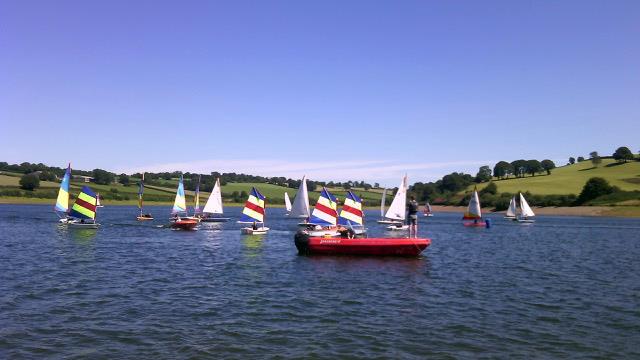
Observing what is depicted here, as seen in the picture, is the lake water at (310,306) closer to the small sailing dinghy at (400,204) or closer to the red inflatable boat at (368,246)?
the red inflatable boat at (368,246)

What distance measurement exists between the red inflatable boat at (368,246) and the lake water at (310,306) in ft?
3.04

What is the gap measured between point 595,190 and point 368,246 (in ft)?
521

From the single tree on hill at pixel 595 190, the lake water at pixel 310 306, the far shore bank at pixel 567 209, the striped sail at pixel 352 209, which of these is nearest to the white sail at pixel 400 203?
the striped sail at pixel 352 209

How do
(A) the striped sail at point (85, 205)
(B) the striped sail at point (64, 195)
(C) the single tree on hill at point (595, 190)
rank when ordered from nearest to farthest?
(A) the striped sail at point (85, 205)
(B) the striped sail at point (64, 195)
(C) the single tree on hill at point (595, 190)

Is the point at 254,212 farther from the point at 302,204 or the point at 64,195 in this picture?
the point at 64,195

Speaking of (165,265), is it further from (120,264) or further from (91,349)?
(91,349)

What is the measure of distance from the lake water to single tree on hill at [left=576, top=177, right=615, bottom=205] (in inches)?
5684

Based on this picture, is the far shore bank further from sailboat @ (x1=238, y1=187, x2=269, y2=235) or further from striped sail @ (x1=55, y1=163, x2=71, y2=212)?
sailboat @ (x1=238, y1=187, x2=269, y2=235)

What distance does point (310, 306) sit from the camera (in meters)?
24.9

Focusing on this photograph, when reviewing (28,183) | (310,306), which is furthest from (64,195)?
(28,183)

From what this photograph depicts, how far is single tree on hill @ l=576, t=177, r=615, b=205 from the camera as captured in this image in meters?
176

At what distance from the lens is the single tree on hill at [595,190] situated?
176 meters

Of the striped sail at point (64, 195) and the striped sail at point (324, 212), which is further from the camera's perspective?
the striped sail at point (64, 195)

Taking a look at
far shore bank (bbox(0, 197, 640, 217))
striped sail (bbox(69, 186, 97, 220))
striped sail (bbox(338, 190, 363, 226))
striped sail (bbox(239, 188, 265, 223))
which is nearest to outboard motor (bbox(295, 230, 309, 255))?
striped sail (bbox(338, 190, 363, 226))
